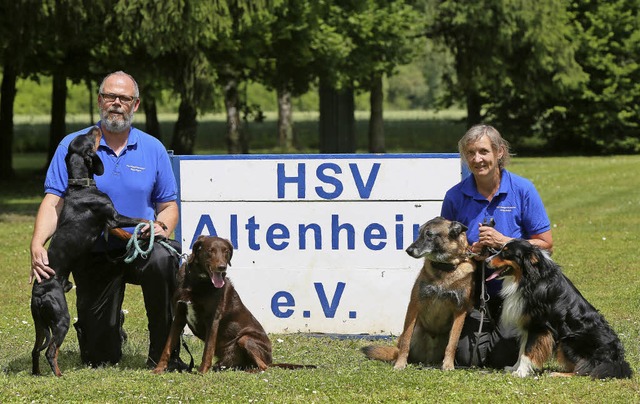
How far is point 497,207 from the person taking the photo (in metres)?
6.82

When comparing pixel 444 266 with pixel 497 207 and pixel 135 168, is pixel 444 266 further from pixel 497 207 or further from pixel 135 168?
pixel 135 168

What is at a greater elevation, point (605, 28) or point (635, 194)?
point (605, 28)

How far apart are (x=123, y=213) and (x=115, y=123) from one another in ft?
1.91

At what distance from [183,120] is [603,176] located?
10730 millimetres

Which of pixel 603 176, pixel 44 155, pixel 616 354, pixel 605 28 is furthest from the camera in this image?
pixel 44 155

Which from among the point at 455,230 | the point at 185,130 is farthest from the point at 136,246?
the point at 185,130

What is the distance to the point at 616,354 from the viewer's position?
20.9ft

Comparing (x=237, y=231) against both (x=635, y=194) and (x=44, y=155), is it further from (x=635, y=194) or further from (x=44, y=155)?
(x=44, y=155)

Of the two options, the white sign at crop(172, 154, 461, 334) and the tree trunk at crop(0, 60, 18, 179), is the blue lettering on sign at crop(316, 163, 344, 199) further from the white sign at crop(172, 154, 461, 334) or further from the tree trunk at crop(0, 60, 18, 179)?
the tree trunk at crop(0, 60, 18, 179)

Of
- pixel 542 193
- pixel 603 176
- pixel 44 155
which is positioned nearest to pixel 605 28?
pixel 603 176

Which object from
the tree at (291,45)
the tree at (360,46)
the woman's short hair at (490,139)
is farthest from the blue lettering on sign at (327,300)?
the tree at (360,46)

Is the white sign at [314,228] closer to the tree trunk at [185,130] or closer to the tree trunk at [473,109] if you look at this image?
the tree trunk at [185,130]

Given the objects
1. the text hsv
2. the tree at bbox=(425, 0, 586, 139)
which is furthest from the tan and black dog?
the tree at bbox=(425, 0, 586, 139)

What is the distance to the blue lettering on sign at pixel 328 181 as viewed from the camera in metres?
8.34
